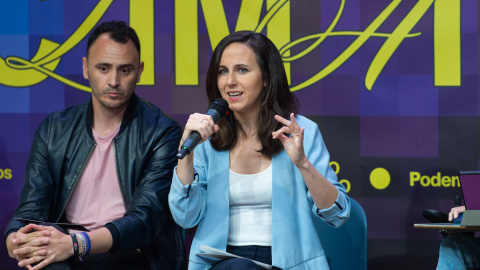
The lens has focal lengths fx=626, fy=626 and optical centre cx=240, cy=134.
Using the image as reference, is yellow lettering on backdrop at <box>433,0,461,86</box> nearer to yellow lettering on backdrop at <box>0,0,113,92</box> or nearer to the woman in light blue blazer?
the woman in light blue blazer

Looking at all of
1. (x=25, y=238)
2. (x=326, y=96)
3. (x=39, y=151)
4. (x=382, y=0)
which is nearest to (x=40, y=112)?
(x=39, y=151)

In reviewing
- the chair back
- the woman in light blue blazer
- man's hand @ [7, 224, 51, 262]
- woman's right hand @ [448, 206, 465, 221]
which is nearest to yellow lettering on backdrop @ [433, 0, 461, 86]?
woman's right hand @ [448, 206, 465, 221]

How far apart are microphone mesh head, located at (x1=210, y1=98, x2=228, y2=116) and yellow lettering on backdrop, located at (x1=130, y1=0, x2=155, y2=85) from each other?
1.36m

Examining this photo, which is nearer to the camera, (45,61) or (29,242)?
(29,242)

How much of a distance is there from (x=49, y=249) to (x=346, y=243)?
1481 millimetres

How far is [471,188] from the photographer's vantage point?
2723 mm

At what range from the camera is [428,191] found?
3.76 m

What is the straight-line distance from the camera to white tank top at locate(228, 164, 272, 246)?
8.93 feet

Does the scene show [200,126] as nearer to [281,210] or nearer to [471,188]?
[281,210]

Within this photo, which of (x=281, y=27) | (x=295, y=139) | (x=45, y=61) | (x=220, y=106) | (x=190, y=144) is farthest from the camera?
(x=45, y=61)

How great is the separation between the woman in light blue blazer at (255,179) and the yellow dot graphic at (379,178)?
1.07m

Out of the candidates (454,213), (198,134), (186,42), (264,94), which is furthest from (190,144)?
(186,42)

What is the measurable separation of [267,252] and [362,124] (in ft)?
4.54

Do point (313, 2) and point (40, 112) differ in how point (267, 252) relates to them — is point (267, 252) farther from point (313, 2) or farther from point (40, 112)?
point (40, 112)
